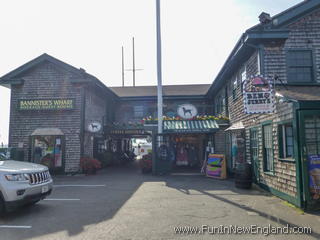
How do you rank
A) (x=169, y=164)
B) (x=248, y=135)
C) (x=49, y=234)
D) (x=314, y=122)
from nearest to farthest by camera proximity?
(x=49, y=234), (x=314, y=122), (x=248, y=135), (x=169, y=164)

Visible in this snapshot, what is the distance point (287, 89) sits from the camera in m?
8.39

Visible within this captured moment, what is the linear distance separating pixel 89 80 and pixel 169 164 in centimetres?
699

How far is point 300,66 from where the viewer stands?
9.30 m

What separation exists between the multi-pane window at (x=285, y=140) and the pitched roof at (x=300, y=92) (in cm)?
104

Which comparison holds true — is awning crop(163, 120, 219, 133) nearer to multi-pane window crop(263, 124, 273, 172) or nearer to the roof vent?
multi-pane window crop(263, 124, 273, 172)

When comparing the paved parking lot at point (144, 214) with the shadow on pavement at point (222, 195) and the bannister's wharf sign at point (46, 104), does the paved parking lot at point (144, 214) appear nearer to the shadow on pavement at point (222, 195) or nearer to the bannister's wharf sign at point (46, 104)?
the shadow on pavement at point (222, 195)

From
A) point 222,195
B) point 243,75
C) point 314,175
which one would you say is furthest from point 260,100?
point 243,75

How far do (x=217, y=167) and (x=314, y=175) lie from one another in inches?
236

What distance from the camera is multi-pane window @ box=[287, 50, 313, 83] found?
9258 mm

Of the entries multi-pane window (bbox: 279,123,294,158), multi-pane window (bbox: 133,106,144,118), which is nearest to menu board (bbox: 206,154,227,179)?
multi-pane window (bbox: 279,123,294,158)

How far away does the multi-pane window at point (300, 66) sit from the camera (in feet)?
30.4

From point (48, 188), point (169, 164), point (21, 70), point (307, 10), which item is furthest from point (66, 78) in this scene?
point (307, 10)

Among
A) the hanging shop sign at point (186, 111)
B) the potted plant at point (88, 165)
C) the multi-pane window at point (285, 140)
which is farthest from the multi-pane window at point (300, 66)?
the potted plant at point (88, 165)

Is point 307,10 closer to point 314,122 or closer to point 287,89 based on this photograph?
point 287,89
